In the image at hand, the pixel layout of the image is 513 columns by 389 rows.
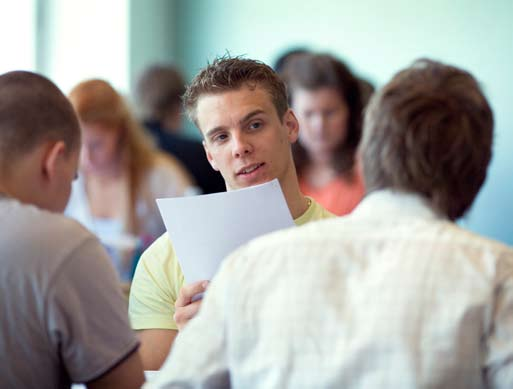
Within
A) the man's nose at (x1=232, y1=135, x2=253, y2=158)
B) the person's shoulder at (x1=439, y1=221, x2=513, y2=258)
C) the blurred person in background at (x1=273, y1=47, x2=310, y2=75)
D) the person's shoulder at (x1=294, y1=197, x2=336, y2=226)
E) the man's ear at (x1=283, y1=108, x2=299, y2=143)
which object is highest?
the blurred person in background at (x1=273, y1=47, x2=310, y2=75)

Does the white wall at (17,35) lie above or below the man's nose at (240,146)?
above

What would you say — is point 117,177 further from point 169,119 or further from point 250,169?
point 250,169

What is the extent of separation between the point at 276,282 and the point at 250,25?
4082 millimetres

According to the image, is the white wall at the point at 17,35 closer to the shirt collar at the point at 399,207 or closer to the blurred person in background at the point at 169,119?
the blurred person in background at the point at 169,119

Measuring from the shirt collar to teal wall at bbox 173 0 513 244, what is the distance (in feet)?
7.69

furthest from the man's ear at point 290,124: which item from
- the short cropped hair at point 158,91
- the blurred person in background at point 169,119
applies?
the short cropped hair at point 158,91

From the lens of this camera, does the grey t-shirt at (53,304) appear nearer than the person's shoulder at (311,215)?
Yes

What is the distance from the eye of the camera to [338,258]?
4.01 feet

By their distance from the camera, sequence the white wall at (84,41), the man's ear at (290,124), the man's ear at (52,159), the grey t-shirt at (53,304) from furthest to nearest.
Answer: the white wall at (84,41) → the man's ear at (290,124) → the man's ear at (52,159) → the grey t-shirt at (53,304)

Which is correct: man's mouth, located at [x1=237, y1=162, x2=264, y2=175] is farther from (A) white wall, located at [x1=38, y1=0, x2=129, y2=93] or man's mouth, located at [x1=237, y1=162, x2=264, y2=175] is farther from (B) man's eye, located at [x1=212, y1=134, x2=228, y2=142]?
(A) white wall, located at [x1=38, y1=0, x2=129, y2=93]

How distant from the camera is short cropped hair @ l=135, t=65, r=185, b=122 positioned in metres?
4.69

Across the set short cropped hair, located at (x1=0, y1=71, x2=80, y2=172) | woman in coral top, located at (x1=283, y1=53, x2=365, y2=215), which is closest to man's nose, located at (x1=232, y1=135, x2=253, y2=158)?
short cropped hair, located at (x1=0, y1=71, x2=80, y2=172)

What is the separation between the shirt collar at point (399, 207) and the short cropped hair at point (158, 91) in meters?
3.49

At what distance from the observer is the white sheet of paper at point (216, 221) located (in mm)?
1651
